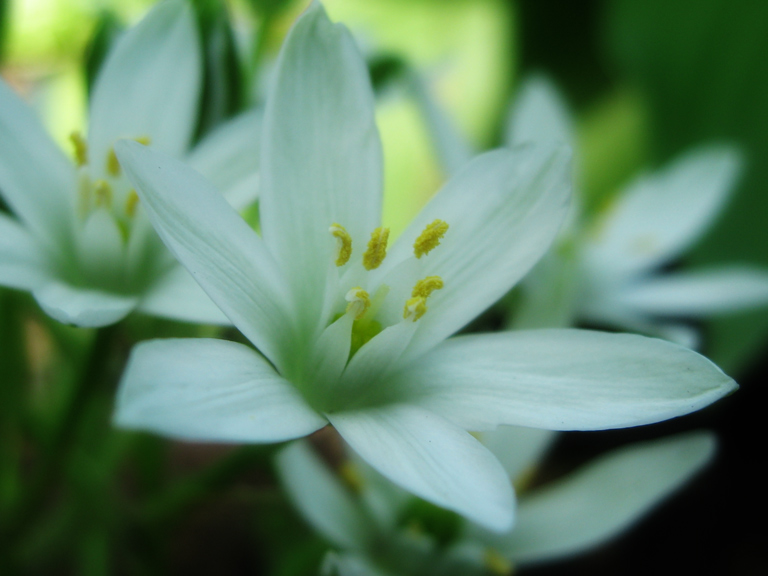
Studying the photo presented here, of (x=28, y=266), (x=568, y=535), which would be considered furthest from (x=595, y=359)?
(x=28, y=266)

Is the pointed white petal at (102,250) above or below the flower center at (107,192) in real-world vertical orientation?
below

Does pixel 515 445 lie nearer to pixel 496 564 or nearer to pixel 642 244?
pixel 496 564

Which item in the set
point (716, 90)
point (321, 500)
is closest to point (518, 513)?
point (321, 500)

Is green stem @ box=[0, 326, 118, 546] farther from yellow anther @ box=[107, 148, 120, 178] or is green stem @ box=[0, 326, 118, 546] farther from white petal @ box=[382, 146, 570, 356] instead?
white petal @ box=[382, 146, 570, 356]

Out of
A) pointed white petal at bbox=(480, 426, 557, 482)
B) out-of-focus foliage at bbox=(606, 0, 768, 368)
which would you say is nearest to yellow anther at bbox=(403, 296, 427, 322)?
pointed white petal at bbox=(480, 426, 557, 482)

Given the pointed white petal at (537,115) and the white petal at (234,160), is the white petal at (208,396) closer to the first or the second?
the white petal at (234,160)

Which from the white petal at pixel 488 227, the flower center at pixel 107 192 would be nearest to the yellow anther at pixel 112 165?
the flower center at pixel 107 192
